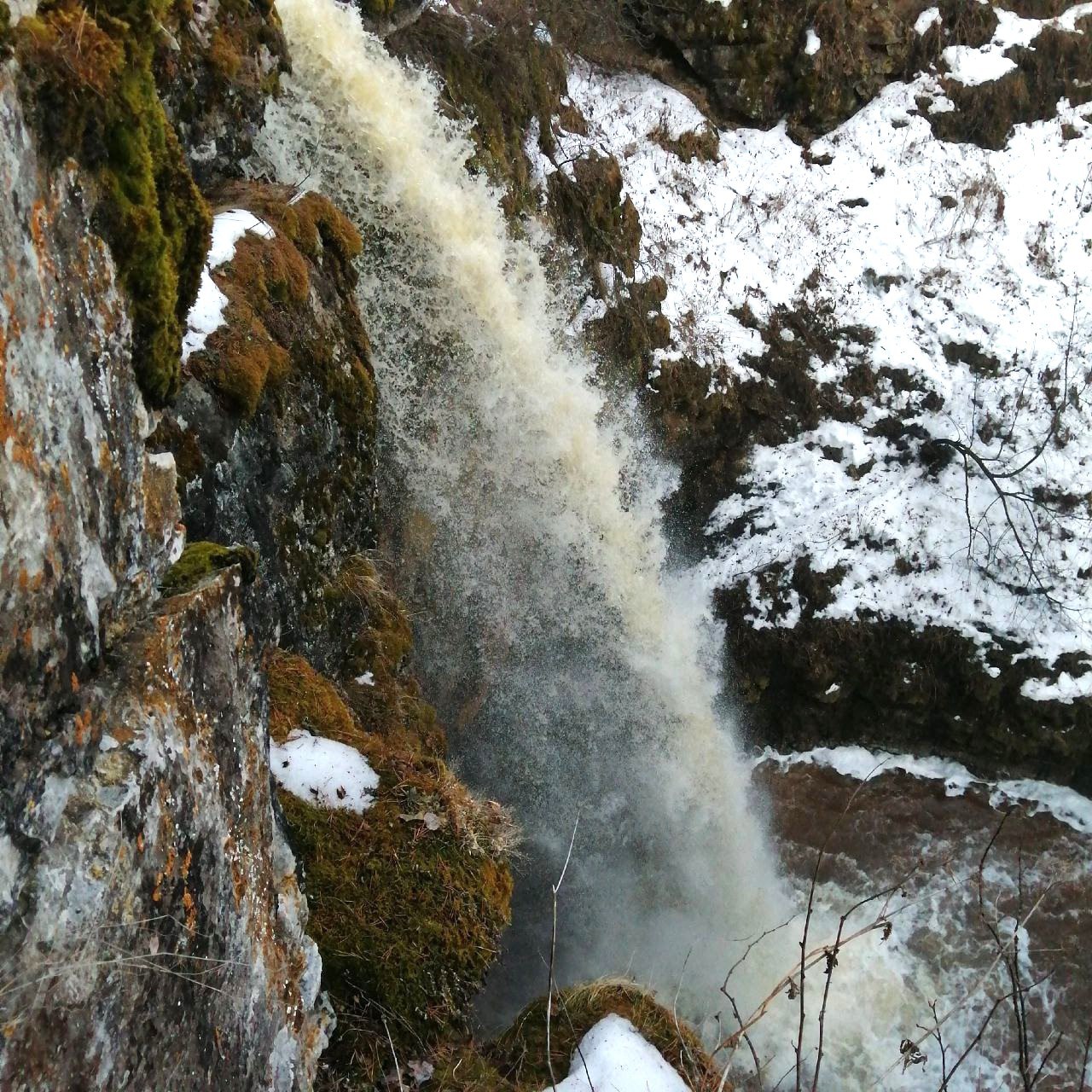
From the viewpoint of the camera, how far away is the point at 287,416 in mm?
4719

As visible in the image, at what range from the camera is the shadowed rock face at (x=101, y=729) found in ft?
5.27

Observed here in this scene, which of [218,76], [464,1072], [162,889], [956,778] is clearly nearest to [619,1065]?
[464,1072]

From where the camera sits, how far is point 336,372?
5.22m

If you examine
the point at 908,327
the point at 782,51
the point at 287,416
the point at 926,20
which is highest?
the point at 926,20

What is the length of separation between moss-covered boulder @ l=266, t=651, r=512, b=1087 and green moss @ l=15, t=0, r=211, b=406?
2.22m

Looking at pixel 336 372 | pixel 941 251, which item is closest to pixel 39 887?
pixel 336 372

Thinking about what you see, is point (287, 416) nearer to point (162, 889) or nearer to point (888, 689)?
point (162, 889)

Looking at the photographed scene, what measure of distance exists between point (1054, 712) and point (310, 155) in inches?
298

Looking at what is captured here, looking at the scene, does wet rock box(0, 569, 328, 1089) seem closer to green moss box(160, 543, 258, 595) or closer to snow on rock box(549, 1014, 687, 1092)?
green moss box(160, 543, 258, 595)

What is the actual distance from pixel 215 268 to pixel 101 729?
3281 millimetres

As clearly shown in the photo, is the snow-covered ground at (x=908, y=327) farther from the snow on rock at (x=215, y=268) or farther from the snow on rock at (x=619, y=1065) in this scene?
the snow on rock at (x=619, y=1065)

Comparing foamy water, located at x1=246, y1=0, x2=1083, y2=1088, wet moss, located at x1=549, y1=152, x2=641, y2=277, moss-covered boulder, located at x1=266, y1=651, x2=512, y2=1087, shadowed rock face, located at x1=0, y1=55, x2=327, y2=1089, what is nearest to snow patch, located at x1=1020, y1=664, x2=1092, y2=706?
foamy water, located at x1=246, y1=0, x2=1083, y2=1088

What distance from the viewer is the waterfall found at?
612cm

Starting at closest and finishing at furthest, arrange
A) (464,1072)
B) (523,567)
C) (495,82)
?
(464,1072) < (523,567) < (495,82)
